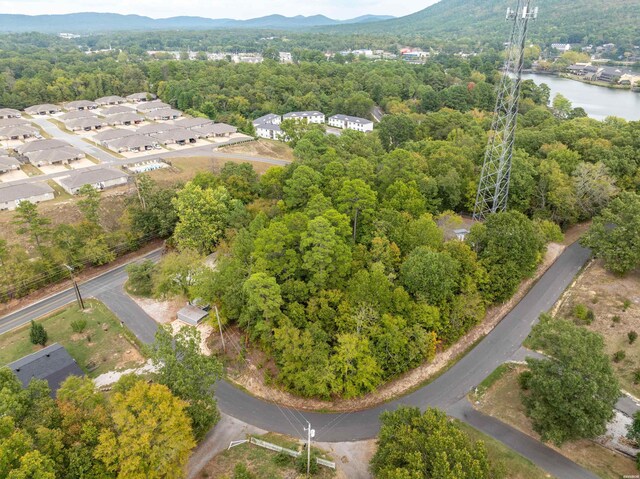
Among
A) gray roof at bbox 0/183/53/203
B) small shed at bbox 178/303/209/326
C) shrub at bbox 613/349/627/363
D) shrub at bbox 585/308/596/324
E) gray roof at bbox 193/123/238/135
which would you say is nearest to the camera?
shrub at bbox 613/349/627/363

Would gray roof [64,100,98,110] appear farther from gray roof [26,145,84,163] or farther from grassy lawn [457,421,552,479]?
grassy lawn [457,421,552,479]

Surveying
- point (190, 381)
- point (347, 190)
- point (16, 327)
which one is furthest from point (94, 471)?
point (347, 190)

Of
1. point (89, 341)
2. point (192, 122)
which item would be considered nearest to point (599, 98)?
point (192, 122)

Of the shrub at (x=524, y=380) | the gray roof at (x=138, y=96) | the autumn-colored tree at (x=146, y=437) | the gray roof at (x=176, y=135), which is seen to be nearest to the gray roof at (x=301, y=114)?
the gray roof at (x=176, y=135)

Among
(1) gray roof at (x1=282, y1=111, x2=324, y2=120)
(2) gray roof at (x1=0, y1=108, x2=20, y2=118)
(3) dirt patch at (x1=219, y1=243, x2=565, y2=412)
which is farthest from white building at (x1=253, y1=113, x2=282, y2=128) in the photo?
(3) dirt patch at (x1=219, y1=243, x2=565, y2=412)

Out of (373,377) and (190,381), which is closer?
(190,381)

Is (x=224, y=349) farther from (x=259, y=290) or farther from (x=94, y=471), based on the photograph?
(x=94, y=471)

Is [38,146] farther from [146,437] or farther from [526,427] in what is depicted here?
[526,427]
